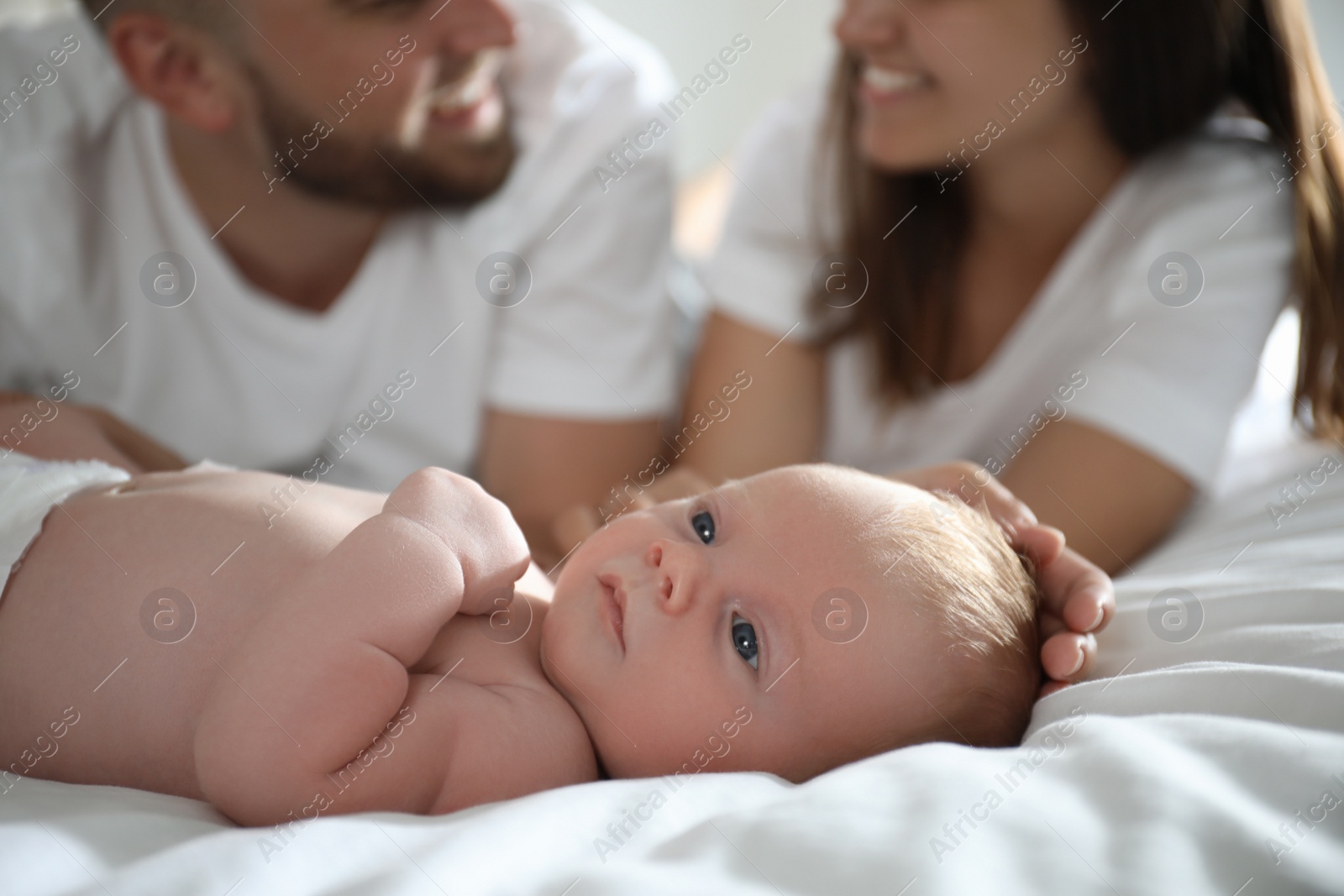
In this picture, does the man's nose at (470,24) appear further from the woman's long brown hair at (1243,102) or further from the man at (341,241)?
the woman's long brown hair at (1243,102)

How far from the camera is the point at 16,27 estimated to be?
1.46 m

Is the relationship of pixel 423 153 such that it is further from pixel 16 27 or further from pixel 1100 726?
pixel 1100 726

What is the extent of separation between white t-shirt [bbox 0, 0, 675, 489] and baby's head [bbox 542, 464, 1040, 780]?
2.43ft

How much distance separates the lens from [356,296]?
1.54 metres

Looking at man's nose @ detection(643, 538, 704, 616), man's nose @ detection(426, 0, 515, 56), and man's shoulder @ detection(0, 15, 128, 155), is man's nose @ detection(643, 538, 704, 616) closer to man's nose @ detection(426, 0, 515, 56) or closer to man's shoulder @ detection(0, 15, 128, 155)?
man's nose @ detection(426, 0, 515, 56)

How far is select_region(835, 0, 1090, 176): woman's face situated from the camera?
4.43 ft

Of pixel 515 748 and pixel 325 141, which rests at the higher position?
pixel 325 141

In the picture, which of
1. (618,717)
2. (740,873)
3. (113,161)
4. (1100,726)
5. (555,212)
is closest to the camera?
(740,873)

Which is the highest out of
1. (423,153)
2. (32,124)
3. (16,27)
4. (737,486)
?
(16,27)

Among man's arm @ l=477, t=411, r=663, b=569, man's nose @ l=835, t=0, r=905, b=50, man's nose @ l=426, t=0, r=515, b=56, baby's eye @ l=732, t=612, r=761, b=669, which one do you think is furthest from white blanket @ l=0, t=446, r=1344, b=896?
man's nose @ l=426, t=0, r=515, b=56

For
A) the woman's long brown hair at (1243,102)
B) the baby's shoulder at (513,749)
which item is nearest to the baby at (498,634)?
the baby's shoulder at (513,749)

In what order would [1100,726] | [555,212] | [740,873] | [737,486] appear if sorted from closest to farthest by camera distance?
1. [740,873]
2. [1100,726]
3. [737,486]
4. [555,212]

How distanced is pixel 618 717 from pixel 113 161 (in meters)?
1.28

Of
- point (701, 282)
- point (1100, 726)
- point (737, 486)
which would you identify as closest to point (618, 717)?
point (737, 486)
